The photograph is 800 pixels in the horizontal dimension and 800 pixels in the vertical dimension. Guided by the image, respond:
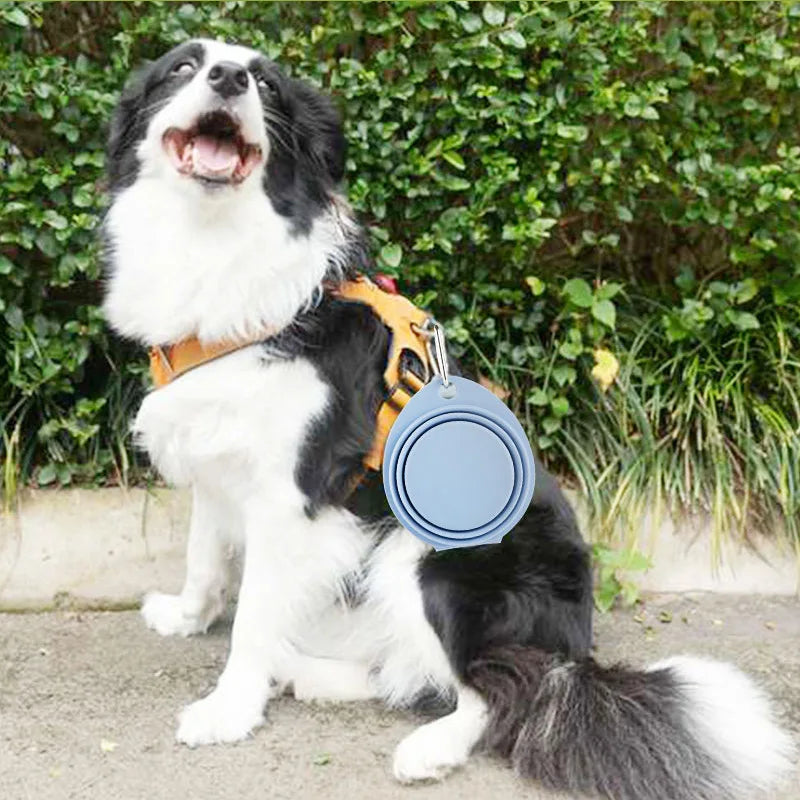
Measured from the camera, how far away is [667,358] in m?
3.49

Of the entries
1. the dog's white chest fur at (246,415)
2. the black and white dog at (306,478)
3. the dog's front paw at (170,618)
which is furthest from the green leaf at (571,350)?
the dog's front paw at (170,618)

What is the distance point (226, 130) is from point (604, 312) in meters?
1.41

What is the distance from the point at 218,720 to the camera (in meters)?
2.39

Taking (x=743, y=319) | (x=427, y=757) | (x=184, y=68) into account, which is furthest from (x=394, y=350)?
(x=743, y=319)

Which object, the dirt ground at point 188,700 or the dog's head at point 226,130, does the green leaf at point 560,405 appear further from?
the dog's head at point 226,130

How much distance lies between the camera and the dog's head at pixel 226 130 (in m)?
2.28

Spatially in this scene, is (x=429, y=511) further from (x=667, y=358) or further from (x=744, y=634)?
(x=667, y=358)

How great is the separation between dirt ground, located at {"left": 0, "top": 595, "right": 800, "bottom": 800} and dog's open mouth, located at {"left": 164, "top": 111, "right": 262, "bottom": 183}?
50.9 inches

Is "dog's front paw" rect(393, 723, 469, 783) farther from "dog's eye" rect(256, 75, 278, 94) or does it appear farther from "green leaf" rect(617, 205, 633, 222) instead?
"green leaf" rect(617, 205, 633, 222)

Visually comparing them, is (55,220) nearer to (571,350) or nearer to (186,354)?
(186,354)

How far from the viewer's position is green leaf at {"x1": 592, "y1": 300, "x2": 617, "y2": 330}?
128 inches

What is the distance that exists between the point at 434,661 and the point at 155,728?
68cm

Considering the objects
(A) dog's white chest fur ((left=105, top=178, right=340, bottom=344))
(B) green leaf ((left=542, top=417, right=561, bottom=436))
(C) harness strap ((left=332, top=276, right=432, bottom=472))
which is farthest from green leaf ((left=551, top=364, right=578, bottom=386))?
(A) dog's white chest fur ((left=105, top=178, right=340, bottom=344))

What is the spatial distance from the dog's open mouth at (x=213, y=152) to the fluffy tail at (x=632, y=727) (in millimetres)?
1240
